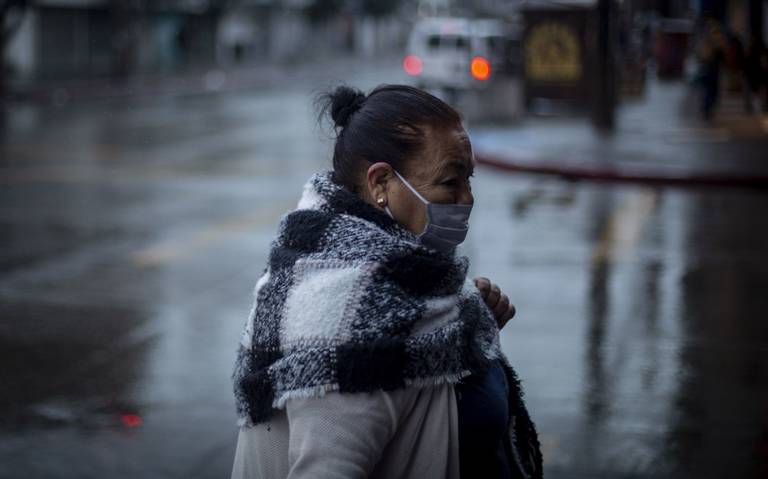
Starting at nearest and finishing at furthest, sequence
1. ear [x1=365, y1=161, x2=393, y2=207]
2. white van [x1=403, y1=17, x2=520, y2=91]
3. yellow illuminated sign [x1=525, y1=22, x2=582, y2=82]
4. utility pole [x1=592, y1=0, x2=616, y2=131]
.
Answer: ear [x1=365, y1=161, x2=393, y2=207] < utility pole [x1=592, y1=0, x2=616, y2=131] < yellow illuminated sign [x1=525, y1=22, x2=582, y2=82] < white van [x1=403, y1=17, x2=520, y2=91]

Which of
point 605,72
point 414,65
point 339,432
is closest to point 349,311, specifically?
point 339,432

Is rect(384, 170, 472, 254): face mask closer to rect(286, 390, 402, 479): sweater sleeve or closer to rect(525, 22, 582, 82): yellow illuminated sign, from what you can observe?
rect(286, 390, 402, 479): sweater sleeve

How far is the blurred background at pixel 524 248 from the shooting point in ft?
19.5

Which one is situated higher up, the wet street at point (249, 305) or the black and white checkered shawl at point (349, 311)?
the black and white checkered shawl at point (349, 311)

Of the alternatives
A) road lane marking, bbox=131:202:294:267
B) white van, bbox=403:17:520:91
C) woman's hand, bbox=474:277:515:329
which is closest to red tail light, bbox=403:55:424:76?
white van, bbox=403:17:520:91

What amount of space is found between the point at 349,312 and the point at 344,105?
47cm

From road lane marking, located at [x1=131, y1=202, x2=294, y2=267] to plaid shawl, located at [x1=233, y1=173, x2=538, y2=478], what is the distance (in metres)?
7.56

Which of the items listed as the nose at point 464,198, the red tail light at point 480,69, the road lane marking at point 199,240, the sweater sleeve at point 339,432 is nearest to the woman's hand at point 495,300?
the nose at point 464,198

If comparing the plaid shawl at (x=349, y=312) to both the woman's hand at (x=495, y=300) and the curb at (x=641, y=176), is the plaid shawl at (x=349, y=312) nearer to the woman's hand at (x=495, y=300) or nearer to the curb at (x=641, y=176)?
the woman's hand at (x=495, y=300)

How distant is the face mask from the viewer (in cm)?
230

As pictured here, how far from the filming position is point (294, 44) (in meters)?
83.2

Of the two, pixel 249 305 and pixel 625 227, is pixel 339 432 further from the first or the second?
pixel 625 227

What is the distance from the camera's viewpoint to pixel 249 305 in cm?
867

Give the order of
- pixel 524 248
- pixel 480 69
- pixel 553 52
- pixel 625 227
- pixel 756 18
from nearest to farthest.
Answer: pixel 524 248, pixel 625 227, pixel 756 18, pixel 553 52, pixel 480 69
